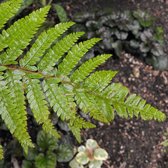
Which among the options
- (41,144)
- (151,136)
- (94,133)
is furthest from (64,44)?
(151,136)

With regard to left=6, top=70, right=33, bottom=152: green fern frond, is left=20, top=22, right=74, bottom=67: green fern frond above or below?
above

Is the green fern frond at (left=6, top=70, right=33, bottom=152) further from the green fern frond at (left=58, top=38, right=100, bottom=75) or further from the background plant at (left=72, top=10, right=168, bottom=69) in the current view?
the background plant at (left=72, top=10, right=168, bottom=69)

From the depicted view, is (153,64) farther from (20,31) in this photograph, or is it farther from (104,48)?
(20,31)

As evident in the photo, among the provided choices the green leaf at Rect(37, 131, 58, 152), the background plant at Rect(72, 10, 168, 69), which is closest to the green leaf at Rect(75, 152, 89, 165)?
the green leaf at Rect(37, 131, 58, 152)

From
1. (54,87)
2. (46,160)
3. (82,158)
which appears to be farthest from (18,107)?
(82,158)

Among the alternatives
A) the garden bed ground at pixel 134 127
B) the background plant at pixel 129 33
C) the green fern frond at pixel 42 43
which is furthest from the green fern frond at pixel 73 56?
the background plant at pixel 129 33

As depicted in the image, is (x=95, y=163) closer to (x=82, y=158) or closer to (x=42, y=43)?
(x=82, y=158)

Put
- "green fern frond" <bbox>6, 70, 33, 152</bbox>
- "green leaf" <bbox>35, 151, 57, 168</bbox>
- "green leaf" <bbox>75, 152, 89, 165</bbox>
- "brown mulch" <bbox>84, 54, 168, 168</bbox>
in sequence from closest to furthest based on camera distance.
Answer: "green fern frond" <bbox>6, 70, 33, 152</bbox>, "green leaf" <bbox>35, 151, 57, 168</bbox>, "green leaf" <bbox>75, 152, 89, 165</bbox>, "brown mulch" <bbox>84, 54, 168, 168</bbox>
